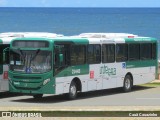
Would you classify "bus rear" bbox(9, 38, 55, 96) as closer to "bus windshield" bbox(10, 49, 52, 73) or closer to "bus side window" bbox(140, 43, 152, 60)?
"bus windshield" bbox(10, 49, 52, 73)

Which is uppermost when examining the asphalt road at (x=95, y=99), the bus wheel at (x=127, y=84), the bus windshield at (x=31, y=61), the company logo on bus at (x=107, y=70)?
the bus windshield at (x=31, y=61)

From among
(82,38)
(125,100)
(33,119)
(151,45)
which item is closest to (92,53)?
(82,38)

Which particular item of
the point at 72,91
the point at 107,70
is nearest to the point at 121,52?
the point at 107,70

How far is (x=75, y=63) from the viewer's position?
1018 inches

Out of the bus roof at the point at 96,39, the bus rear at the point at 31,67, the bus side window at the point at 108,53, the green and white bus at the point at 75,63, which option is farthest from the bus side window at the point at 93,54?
the bus rear at the point at 31,67

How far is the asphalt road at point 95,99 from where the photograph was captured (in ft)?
78.6

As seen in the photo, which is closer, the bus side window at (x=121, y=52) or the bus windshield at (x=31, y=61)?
the bus windshield at (x=31, y=61)

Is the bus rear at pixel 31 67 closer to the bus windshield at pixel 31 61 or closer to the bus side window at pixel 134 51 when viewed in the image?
the bus windshield at pixel 31 61

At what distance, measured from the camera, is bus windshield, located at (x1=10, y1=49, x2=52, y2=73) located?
963 inches

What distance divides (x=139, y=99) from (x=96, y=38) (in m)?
3.27

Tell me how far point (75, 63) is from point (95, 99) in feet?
5.26

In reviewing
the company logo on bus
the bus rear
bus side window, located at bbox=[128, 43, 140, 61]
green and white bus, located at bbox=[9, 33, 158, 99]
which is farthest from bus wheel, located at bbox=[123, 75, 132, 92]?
the bus rear

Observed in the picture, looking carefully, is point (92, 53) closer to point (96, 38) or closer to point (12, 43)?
point (96, 38)

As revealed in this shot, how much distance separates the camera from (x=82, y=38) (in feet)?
87.5
